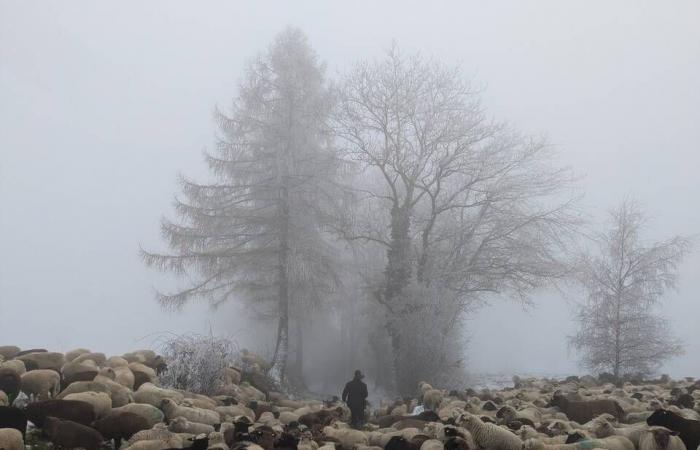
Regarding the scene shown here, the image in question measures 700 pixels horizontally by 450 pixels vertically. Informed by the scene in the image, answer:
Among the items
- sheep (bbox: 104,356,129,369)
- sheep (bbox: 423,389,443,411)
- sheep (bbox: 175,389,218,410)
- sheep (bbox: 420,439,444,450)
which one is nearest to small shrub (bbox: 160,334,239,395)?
sheep (bbox: 104,356,129,369)

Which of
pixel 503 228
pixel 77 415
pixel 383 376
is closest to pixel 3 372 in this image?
pixel 77 415

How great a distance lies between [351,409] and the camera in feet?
54.9

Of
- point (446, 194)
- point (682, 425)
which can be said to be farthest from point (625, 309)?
point (682, 425)

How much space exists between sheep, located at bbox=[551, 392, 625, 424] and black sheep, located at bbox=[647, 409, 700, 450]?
2842mm

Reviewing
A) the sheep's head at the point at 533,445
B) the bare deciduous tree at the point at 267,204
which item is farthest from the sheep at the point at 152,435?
the bare deciduous tree at the point at 267,204

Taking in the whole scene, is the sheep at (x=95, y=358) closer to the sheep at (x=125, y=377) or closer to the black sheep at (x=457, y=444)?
the sheep at (x=125, y=377)

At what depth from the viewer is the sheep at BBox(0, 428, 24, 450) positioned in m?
9.01

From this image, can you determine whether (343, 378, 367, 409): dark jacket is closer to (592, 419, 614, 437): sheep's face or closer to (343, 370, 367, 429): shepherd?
(343, 370, 367, 429): shepherd

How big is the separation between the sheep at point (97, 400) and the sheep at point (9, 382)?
61.0 inches

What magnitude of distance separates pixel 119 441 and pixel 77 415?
2.64ft

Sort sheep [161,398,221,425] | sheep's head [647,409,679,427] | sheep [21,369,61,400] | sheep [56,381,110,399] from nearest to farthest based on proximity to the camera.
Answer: sheep's head [647,409,679,427] < sheep [56,381,110,399] < sheep [161,398,221,425] < sheep [21,369,61,400]

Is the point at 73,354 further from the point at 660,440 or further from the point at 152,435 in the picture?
the point at 660,440

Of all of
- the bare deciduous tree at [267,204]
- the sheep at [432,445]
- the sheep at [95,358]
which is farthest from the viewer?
the bare deciduous tree at [267,204]

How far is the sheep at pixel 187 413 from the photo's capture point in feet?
40.2
